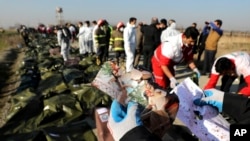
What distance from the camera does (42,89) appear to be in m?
6.39

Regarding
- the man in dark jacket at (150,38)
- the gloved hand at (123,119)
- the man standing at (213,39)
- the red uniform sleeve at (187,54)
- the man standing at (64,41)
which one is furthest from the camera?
the man standing at (64,41)

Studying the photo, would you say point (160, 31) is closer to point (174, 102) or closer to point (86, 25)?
point (86, 25)

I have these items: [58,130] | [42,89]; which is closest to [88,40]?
[42,89]

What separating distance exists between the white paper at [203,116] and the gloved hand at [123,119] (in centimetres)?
51

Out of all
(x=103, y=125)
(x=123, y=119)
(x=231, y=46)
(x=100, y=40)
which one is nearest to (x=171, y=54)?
(x=103, y=125)

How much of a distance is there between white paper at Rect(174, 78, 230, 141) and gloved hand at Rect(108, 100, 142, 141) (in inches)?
20.0

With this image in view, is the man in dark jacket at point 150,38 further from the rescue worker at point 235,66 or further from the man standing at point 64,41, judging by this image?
the rescue worker at point 235,66

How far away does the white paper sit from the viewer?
2340mm

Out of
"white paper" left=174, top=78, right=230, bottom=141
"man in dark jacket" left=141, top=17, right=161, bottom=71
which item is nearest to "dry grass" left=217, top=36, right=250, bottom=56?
"man in dark jacket" left=141, top=17, right=161, bottom=71

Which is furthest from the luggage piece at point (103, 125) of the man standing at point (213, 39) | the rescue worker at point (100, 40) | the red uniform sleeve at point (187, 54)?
the rescue worker at point (100, 40)

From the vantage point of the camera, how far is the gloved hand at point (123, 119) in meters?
1.85

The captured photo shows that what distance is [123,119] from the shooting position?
1.98m

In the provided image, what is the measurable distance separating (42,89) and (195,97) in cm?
455

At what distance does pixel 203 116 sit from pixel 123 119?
702 millimetres
